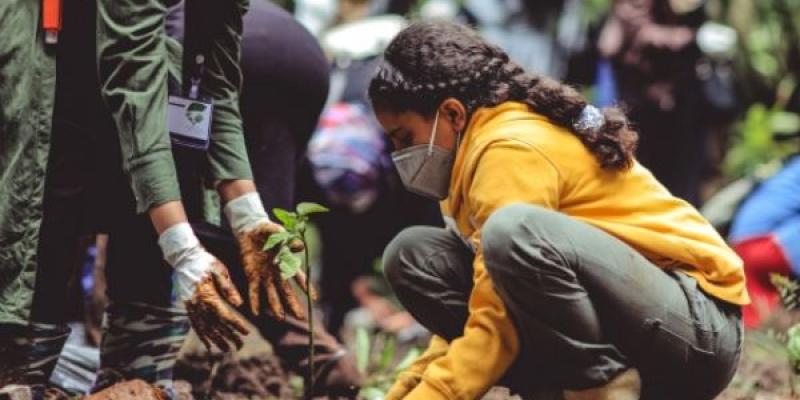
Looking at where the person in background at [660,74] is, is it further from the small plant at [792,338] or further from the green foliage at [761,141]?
the small plant at [792,338]

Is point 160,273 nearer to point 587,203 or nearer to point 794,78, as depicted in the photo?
point 587,203

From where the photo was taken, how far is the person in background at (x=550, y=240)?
9.68ft

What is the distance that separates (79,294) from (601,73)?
8.69 feet

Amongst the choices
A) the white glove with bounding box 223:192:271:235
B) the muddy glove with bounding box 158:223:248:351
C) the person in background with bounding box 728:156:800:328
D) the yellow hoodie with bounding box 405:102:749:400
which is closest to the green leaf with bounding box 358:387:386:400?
the yellow hoodie with bounding box 405:102:749:400

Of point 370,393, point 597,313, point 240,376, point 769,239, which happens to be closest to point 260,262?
point 597,313

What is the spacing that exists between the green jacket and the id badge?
2.1 inches

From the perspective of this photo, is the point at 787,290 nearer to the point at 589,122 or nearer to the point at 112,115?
the point at 589,122

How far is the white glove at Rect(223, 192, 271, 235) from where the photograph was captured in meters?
3.21

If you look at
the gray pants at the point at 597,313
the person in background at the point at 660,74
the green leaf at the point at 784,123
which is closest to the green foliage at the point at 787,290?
the gray pants at the point at 597,313

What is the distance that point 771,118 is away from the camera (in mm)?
8242

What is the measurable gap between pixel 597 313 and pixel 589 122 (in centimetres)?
40

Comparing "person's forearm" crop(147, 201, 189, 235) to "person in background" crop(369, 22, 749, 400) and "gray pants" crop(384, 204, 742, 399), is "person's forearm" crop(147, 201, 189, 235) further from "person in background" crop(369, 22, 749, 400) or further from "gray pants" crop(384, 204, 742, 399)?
"gray pants" crop(384, 204, 742, 399)

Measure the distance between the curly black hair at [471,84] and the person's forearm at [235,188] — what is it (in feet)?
1.20

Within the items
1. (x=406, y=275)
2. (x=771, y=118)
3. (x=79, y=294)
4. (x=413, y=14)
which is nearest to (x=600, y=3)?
(x=771, y=118)
